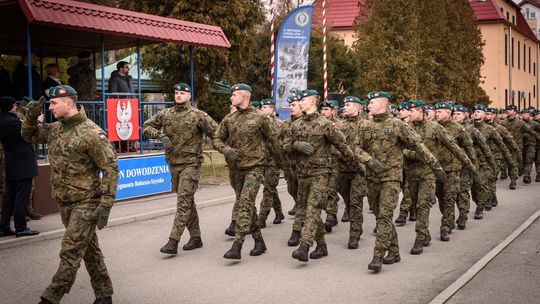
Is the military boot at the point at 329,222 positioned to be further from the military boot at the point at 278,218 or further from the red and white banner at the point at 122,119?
the red and white banner at the point at 122,119

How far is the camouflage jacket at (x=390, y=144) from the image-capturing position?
8.14 m

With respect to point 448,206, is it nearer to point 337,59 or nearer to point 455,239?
point 455,239

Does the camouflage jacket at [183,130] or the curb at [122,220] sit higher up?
the camouflage jacket at [183,130]

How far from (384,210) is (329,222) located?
120 inches

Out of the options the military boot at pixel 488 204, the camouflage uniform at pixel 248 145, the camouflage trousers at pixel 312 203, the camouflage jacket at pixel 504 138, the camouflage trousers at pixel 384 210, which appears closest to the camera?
the camouflage trousers at pixel 384 210

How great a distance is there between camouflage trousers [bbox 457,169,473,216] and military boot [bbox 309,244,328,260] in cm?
333

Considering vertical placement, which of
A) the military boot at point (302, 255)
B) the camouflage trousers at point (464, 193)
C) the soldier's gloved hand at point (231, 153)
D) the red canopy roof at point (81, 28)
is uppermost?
the red canopy roof at point (81, 28)

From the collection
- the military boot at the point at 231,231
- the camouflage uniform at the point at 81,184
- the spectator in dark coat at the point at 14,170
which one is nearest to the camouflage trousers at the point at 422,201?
the military boot at the point at 231,231

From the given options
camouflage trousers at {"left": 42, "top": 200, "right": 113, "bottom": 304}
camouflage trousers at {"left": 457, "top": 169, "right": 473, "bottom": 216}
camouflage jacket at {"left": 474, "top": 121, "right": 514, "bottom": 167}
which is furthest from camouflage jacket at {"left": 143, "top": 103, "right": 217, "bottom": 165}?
camouflage jacket at {"left": 474, "top": 121, "right": 514, "bottom": 167}

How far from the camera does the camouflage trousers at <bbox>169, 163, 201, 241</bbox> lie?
28.4ft

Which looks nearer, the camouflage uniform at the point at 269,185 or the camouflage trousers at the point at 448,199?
the camouflage trousers at the point at 448,199

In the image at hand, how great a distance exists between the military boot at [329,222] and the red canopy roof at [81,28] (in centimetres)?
606

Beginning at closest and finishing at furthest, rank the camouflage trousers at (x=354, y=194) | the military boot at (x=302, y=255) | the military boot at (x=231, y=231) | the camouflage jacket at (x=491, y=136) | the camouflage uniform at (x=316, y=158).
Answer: the military boot at (x=302, y=255), the camouflage uniform at (x=316, y=158), the camouflage trousers at (x=354, y=194), the military boot at (x=231, y=231), the camouflage jacket at (x=491, y=136)

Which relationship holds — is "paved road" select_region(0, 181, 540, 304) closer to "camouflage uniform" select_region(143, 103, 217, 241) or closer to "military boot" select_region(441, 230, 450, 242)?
"military boot" select_region(441, 230, 450, 242)
